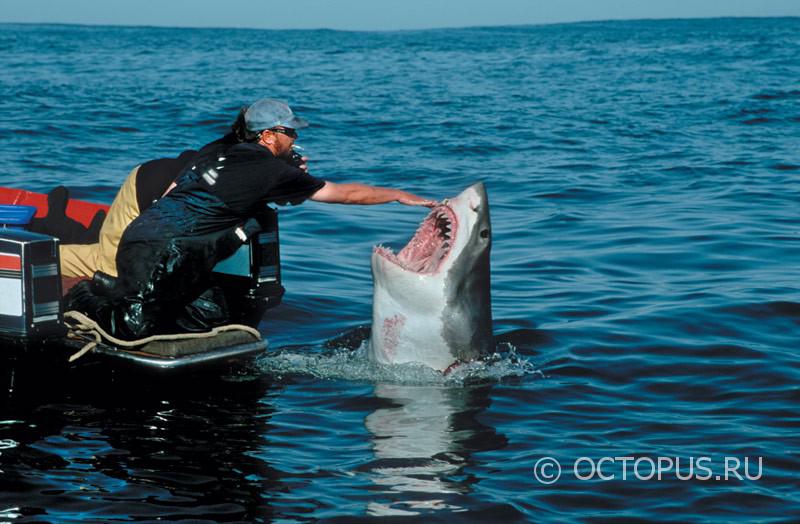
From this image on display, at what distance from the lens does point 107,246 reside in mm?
8969

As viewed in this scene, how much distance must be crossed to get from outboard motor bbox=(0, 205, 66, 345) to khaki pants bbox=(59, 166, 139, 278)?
118 cm

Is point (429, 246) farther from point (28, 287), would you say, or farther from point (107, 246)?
point (28, 287)

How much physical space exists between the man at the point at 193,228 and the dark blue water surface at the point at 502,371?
52 centimetres

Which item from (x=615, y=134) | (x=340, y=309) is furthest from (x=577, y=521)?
(x=615, y=134)

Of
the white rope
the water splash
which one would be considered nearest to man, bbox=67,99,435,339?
the white rope

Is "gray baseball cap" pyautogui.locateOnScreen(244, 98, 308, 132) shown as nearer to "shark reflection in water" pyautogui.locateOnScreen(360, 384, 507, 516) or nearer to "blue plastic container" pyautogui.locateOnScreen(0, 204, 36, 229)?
"blue plastic container" pyautogui.locateOnScreen(0, 204, 36, 229)

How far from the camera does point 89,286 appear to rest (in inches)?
336

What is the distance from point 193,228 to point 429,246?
1666 millimetres

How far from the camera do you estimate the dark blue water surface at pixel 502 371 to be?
6809mm

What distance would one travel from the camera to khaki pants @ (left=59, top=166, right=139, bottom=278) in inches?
347

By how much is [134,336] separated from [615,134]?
1829cm

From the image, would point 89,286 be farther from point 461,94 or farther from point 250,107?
point 461,94

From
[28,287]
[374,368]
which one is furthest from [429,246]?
[28,287]

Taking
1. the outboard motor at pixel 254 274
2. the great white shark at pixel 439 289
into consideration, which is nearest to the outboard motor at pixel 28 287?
the outboard motor at pixel 254 274
